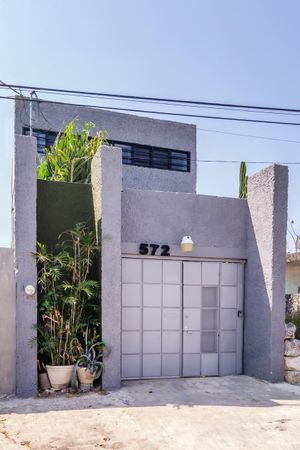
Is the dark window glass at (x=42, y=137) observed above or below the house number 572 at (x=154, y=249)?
above

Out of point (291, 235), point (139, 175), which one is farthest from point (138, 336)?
point (291, 235)

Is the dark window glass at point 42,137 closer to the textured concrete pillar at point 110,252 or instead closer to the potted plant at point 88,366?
the textured concrete pillar at point 110,252

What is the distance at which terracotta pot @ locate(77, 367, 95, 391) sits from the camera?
6.74 metres

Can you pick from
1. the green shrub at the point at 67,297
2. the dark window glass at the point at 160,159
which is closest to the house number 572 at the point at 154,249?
the green shrub at the point at 67,297

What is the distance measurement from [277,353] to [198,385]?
67.6 inches

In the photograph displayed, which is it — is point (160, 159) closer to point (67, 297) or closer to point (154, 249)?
point (154, 249)

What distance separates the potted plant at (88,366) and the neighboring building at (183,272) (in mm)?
164

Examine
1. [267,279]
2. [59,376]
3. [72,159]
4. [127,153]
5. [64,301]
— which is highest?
[127,153]

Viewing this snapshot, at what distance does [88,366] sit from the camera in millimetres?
6750

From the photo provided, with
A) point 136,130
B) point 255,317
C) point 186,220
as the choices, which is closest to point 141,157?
point 136,130

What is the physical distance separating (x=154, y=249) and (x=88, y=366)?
2576 mm

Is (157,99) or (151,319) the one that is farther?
(151,319)

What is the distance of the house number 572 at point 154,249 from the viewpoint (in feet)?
25.5

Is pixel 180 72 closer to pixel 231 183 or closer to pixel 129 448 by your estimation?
pixel 231 183
